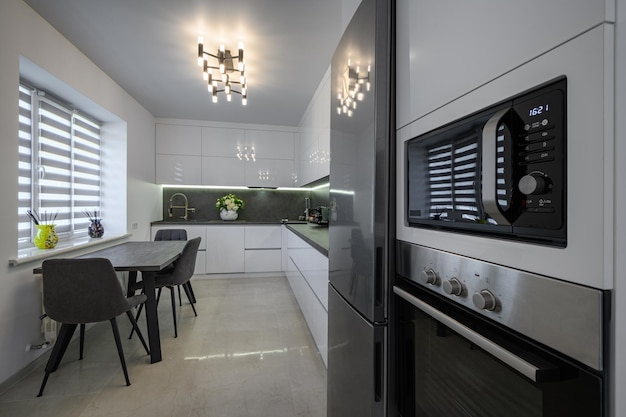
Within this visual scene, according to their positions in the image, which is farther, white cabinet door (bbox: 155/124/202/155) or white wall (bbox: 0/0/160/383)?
white cabinet door (bbox: 155/124/202/155)

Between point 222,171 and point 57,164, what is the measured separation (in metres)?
2.28

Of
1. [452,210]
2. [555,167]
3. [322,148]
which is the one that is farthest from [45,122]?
[555,167]

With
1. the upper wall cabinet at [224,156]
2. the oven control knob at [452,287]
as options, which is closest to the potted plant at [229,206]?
the upper wall cabinet at [224,156]

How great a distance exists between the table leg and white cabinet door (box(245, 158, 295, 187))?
2868 mm

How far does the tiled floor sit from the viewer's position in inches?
69.2

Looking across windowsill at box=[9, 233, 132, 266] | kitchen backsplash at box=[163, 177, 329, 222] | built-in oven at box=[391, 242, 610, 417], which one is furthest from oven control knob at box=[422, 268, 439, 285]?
kitchen backsplash at box=[163, 177, 329, 222]

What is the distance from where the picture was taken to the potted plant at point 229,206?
5.01 m

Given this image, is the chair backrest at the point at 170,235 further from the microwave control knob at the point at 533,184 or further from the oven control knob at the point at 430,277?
the microwave control knob at the point at 533,184

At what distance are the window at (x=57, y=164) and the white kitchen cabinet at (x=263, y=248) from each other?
2.07 m

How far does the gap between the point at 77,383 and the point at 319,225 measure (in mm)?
2973

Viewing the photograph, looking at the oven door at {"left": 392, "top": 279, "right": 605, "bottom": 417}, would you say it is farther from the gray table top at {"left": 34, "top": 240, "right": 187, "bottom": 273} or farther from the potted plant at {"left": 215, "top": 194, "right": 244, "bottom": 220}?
the potted plant at {"left": 215, "top": 194, "right": 244, "bottom": 220}

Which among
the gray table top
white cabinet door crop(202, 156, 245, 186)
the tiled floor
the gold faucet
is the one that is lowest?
the tiled floor

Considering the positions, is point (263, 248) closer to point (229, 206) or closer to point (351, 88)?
point (229, 206)

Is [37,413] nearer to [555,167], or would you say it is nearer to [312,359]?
[312,359]
